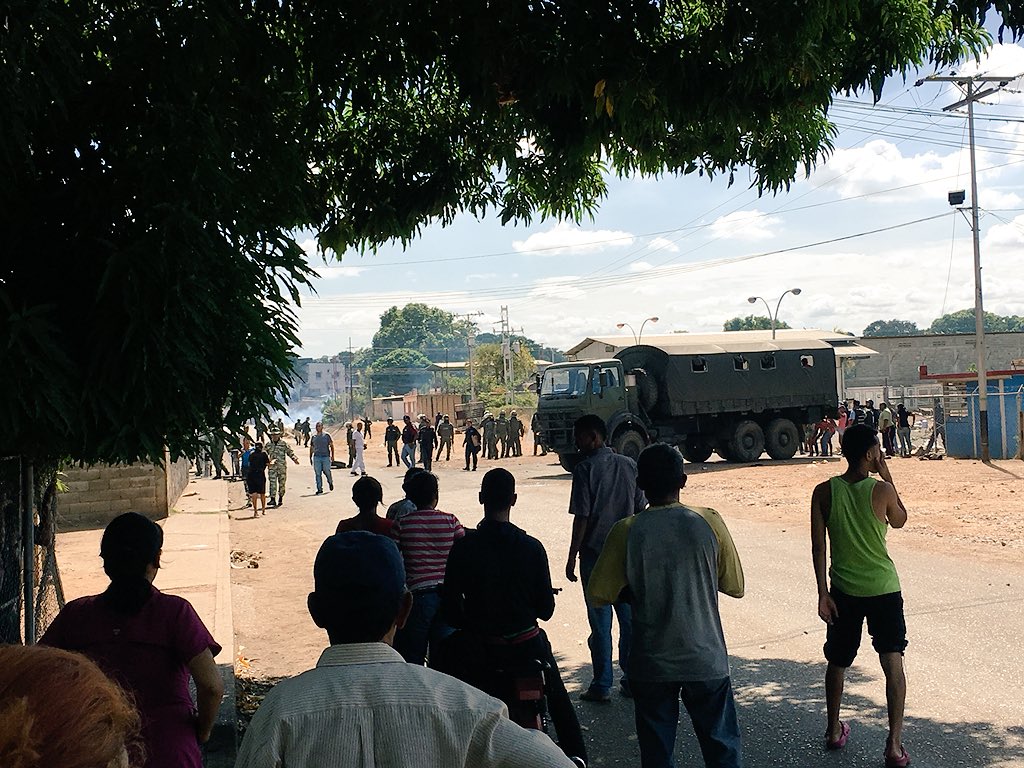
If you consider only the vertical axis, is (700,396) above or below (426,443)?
above

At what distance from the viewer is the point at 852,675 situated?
7078 millimetres

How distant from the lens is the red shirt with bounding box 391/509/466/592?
18.2 ft

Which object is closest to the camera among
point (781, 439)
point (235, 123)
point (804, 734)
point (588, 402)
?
point (235, 123)

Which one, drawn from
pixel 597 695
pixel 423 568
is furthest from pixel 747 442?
pixel 423 568

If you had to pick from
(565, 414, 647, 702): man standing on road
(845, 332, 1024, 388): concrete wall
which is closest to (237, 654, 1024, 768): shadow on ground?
(565, 414, 647, 702): man standing on road

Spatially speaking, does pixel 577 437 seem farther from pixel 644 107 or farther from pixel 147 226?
pixel 147 226

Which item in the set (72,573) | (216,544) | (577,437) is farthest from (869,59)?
(216,544)

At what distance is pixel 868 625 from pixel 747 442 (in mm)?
23862

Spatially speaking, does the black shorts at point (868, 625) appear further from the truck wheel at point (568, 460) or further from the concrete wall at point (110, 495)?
the truck wheel at point (568, 460)

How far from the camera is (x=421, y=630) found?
18.1 feet

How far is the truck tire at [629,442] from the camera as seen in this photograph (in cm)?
2465

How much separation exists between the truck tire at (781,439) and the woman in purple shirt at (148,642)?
2686cm

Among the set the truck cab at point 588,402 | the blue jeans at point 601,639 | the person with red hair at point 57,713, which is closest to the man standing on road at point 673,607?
the blue jeans at point 601,639

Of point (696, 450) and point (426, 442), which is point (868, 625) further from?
point (426, 442)
